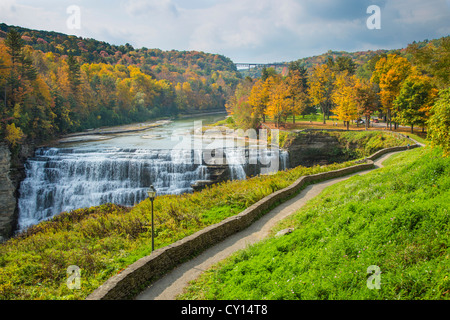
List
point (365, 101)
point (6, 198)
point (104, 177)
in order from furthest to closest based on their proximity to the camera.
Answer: point (365, 101), point (104, 177), point (6, 198)

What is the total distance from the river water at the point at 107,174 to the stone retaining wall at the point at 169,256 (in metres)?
15.8

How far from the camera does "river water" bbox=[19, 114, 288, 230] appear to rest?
25969 millimetres

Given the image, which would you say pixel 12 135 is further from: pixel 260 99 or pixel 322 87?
pixel 322 87

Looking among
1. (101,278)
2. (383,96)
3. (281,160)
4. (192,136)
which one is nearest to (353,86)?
(383,96)

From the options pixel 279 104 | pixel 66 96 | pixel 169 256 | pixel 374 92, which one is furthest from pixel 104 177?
pixel 374 92

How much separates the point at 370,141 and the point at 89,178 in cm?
3065

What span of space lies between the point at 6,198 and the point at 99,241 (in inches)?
823

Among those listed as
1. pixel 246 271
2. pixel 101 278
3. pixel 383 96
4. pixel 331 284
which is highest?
pixel 383 96

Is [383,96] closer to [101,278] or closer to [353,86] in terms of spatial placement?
[353,86]

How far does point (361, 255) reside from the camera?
587cm

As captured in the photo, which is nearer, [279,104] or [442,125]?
[442,125]

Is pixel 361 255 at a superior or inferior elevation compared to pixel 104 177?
superior

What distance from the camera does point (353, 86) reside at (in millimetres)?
42125

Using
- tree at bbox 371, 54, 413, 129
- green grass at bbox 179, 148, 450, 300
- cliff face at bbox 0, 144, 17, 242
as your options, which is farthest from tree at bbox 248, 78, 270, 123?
green grass at bbox 179, 148, 450, 300
